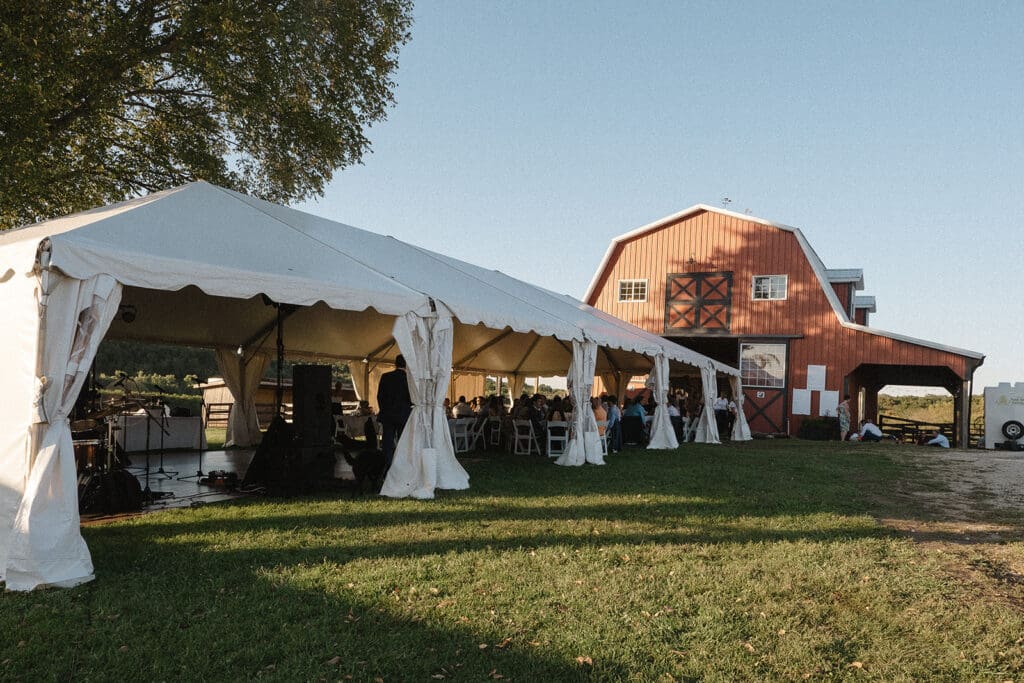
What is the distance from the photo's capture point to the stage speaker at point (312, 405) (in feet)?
25.7

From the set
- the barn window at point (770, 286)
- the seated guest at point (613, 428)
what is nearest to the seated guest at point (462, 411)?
the seated guest at point (613, 428)

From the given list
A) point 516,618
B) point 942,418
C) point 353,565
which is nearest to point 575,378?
point 353,565

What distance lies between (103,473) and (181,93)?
9.29 meters

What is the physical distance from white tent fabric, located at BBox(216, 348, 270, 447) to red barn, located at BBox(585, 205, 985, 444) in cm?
1296

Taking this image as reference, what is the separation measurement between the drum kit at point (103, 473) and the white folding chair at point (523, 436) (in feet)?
22.7

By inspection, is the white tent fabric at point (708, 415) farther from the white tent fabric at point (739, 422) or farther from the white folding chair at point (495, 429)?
the white folding chair at point (495, 429)

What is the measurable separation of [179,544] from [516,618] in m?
2.84

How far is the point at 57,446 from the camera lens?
4590 millimetres

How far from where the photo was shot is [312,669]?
10.4ft

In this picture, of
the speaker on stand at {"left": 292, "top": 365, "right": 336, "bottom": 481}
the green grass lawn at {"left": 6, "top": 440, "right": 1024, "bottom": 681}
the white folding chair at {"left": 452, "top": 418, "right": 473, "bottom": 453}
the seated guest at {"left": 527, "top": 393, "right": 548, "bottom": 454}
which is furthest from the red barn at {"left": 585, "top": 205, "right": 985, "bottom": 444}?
the speaker on stand at {"left": 292, "top": 365, "right": 336, "bottom": 481}

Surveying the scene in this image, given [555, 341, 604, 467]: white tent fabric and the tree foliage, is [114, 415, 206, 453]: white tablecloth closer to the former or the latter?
the tree foliage

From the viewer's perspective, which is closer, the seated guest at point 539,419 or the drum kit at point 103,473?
the drum kit at point 103,473

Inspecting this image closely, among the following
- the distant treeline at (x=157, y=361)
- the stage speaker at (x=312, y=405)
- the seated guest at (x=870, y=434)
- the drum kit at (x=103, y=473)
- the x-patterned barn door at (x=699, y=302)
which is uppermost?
the x-patterned barn door at (x=699, y=302)

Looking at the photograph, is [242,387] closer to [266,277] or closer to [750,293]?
[266,277]
